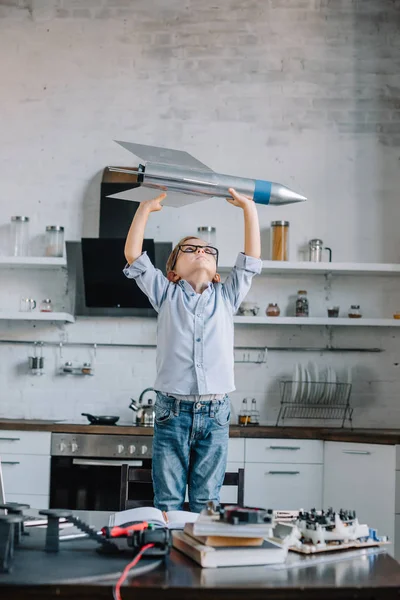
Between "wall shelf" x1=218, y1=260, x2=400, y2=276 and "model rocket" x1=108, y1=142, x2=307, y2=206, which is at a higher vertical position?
"wall shelf" x1=218, y1=260, x2=400, y2=276

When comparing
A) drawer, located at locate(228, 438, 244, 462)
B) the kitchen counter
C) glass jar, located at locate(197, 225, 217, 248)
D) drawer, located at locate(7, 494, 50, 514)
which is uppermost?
glass jar, located at locate(197, 225, 217, 248)

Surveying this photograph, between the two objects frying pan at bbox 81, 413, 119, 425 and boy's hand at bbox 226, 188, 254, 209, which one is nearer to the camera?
boy's hand at bbox 226, 188, 254, 209

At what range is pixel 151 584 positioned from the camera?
4.09 ft

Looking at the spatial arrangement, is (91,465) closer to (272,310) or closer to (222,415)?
(272,310)

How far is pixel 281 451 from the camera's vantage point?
4.36m

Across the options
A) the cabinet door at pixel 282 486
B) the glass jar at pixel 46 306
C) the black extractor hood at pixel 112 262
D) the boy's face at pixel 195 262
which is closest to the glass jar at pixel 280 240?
the black extractor hood at pixel 112 262

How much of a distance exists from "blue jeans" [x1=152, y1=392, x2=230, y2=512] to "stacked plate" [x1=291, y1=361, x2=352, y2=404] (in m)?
2.23

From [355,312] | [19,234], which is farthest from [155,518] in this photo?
[19,234]

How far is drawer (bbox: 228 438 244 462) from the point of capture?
4.35 m

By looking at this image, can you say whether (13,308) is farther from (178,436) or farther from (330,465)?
(178,436)

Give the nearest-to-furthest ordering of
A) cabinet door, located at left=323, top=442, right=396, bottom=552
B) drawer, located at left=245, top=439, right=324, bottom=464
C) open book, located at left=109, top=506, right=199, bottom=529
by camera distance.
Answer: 1. open book, located at left=109, top=506, right=199, bottom=529
2. cabinet door, located at left=323, top=442, right=396, bottom=552
3. drawer, located at left=245, top=439, right=324, bottom=464

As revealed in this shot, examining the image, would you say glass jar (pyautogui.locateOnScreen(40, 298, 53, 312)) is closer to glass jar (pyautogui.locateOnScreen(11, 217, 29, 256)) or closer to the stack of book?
glass jar (pyautogui.locateOnScreen(11, 217, 29, 256))

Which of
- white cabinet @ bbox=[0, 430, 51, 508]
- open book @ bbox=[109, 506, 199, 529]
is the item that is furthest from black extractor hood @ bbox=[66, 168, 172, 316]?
open book @ bbox=[109, 506, 199, 529]

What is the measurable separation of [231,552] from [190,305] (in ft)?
4.65
